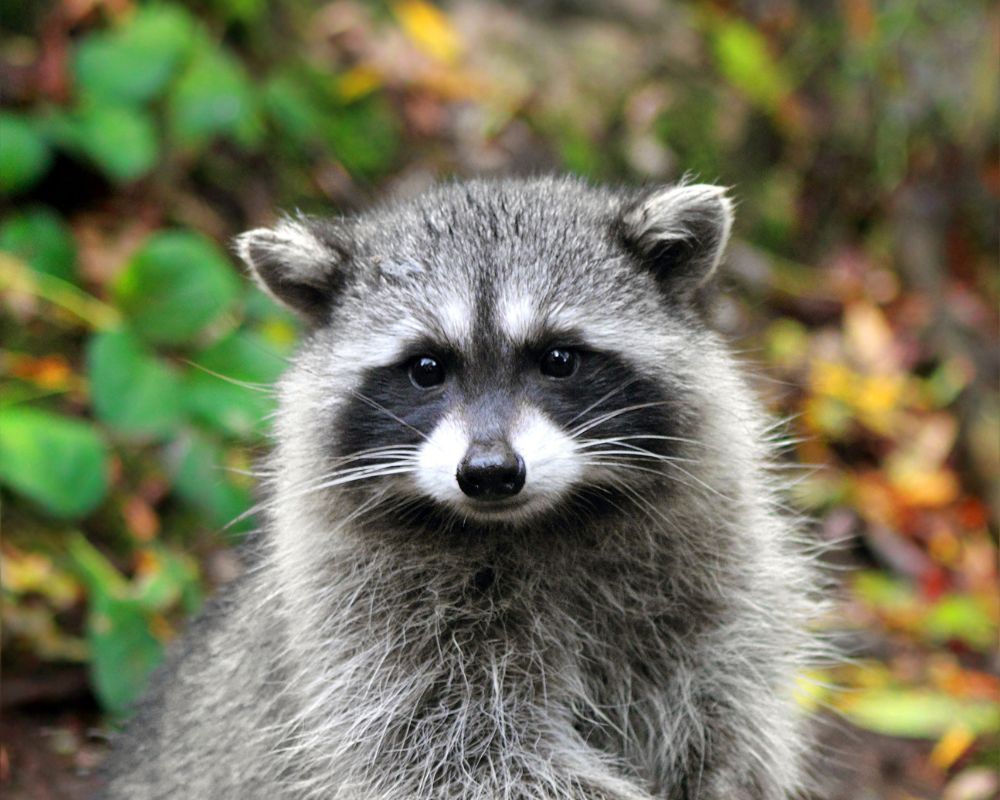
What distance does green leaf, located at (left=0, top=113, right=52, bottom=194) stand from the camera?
553 cm

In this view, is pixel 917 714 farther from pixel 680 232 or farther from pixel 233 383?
pixel 233 383

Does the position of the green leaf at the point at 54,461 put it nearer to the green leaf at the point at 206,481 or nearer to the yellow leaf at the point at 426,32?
the green leaf at the point at 206,481

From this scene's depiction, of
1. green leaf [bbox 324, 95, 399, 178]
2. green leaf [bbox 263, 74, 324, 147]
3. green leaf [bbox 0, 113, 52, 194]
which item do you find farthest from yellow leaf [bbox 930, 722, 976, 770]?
green leaf [bbox 0, 113, 52, 194]

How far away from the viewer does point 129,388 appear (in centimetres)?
491

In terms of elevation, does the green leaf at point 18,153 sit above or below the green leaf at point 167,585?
above

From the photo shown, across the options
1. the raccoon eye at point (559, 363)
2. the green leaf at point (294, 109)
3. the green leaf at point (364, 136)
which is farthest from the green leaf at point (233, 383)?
the green leaf at point (364, 136)

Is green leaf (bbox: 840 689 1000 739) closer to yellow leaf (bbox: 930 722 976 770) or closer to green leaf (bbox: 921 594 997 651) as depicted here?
yellow leaf (bbox: 930 722 976 770)

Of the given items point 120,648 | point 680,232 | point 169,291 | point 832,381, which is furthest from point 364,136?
point 680,232

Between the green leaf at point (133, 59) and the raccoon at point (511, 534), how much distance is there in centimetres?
241

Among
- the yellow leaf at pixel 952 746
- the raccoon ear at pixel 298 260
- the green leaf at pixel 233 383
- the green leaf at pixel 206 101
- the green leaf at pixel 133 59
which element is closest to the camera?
the raccoon ear at pixel 298 260

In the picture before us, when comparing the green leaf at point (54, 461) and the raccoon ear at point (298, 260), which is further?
the green leaf at point (54, 461)

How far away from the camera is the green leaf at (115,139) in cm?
571

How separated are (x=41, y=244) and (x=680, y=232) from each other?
302cm

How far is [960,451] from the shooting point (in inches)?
317
